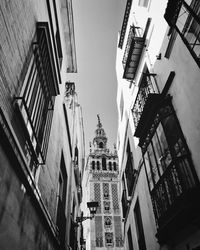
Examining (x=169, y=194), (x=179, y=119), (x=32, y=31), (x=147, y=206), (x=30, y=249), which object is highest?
(x=32, y=31)

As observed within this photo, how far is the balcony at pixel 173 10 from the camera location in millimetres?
5462

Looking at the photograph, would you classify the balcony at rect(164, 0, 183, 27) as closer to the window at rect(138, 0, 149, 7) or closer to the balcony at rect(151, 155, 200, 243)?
the balcony at rect(151, 155, 200, 243)

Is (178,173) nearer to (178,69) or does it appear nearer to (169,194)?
(169,194)

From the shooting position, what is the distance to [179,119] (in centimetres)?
611

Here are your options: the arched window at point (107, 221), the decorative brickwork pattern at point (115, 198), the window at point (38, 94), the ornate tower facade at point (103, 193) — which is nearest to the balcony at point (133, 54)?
the window at point (38, 94)

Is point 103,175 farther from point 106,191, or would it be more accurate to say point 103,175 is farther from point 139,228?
point 139,228

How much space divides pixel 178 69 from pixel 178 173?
9.83ft

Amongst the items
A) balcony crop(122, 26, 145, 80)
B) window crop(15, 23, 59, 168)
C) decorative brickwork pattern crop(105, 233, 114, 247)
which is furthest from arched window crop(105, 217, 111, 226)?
window crop(15, 23, 59, 168)

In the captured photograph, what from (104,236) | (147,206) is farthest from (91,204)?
(104,236)

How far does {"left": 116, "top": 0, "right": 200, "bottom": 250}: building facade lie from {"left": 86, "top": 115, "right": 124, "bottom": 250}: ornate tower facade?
1937 inches

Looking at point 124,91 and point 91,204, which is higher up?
point 124,91

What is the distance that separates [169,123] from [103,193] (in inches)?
2332

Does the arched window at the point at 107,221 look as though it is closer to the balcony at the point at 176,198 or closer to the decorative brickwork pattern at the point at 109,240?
the decorative brickwork pattern at the point at 109,240

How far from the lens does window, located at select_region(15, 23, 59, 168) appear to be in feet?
13.5
